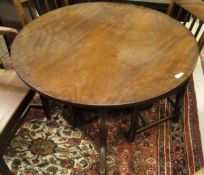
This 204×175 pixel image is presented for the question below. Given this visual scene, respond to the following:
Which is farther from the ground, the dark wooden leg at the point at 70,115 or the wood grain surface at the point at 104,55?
the wood grain surface at the point at 104,55

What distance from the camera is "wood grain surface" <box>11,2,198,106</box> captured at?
3.28ft

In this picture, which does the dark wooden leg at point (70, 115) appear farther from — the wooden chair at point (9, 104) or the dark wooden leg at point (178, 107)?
the dark wooden leg at point (178, 107)

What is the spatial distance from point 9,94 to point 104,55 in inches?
23.2

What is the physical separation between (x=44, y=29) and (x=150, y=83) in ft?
2.43

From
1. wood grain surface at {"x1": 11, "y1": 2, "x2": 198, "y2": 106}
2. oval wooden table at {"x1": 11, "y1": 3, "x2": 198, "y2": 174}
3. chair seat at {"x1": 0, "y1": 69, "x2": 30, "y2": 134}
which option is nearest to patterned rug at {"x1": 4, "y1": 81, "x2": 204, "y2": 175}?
oval wooden table at {"x1": 11, "y1": 3, "x2": 198, "y2": 174}

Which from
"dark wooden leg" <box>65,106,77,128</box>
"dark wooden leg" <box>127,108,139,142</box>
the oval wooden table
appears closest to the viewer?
the oval wooden table

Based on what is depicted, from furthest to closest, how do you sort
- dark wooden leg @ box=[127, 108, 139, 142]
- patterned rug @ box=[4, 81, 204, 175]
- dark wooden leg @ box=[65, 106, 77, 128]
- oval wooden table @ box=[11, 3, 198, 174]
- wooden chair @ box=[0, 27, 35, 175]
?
dark wooden leg @ box=[65, 106, 77, 128], patterned rug @ box=[4, 81, 204, 175], dark wooden leg @ box=[127, 108, 139, 142], wooden chair @ box=[0, 27, 35, 175], oval wooden table @ box=[11, 3, 198, 174]

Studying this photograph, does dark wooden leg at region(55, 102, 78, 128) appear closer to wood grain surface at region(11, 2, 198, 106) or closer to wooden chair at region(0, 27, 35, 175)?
wooden chair at region(0, 27, 35, 175)

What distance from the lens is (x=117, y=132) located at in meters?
1.71

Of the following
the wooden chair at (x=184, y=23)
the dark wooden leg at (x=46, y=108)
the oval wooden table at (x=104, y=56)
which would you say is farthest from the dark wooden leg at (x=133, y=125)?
the dark wooden leg at (x=46, y=108)

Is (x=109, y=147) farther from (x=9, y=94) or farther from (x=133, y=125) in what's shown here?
(x=9, y=94)

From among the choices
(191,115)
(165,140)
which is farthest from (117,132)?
(191,115)

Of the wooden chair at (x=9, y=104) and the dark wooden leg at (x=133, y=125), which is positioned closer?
the wooden chair at (x=9, y=104)

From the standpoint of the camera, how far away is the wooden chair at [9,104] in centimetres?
118
